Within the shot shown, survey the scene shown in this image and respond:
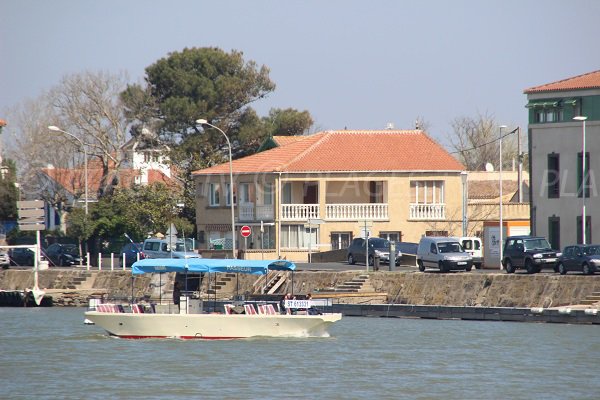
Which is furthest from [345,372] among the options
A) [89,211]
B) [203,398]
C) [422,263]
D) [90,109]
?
[90,109]

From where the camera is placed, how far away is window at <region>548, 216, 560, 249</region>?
69.8m

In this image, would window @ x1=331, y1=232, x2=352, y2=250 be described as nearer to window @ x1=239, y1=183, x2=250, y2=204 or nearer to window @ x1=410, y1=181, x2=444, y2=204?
window @ x1=410, y1=181, x2=444, y2=204

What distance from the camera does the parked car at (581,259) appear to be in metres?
54.9

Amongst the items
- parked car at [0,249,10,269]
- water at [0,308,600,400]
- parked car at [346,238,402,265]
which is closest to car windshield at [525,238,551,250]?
water at [0,308,600,400]

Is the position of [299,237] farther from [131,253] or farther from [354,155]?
[131,253]

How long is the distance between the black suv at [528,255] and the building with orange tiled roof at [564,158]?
8770 millimetres

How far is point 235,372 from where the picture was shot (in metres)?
40.0

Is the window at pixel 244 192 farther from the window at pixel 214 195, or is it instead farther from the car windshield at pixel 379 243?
the car windshield at pixel 379 243

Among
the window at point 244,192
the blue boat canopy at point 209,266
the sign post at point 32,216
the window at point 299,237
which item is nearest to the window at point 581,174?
the window at point 299,237

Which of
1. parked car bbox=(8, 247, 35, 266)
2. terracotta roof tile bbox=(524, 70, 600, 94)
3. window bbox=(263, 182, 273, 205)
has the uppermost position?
terracotta roof tile bbox=(524, 70, 600, 94)

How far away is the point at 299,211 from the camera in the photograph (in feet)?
263

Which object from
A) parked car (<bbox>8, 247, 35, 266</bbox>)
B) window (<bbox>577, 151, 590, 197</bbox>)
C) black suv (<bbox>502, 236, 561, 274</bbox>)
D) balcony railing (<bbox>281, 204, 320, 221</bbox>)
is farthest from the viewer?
balcony railing (<bbox>281, 204, 320, 221</bbox>)

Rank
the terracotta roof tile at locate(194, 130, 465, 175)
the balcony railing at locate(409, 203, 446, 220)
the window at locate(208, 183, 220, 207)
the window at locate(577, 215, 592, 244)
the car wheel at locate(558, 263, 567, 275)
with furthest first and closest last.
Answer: the window at locate(208, 183, 220, 207), the terracotta roof tile at locate(194, 130, 465, 175), the balcony railing at locate(409, 203, 446, 220), the window at locate(577, 215, 592, 244), the car wheel at locate(558, 263, 567, 275)

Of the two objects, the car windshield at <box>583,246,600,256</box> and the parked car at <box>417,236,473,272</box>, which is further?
the parked car at <box>417,236,473,272</box>
